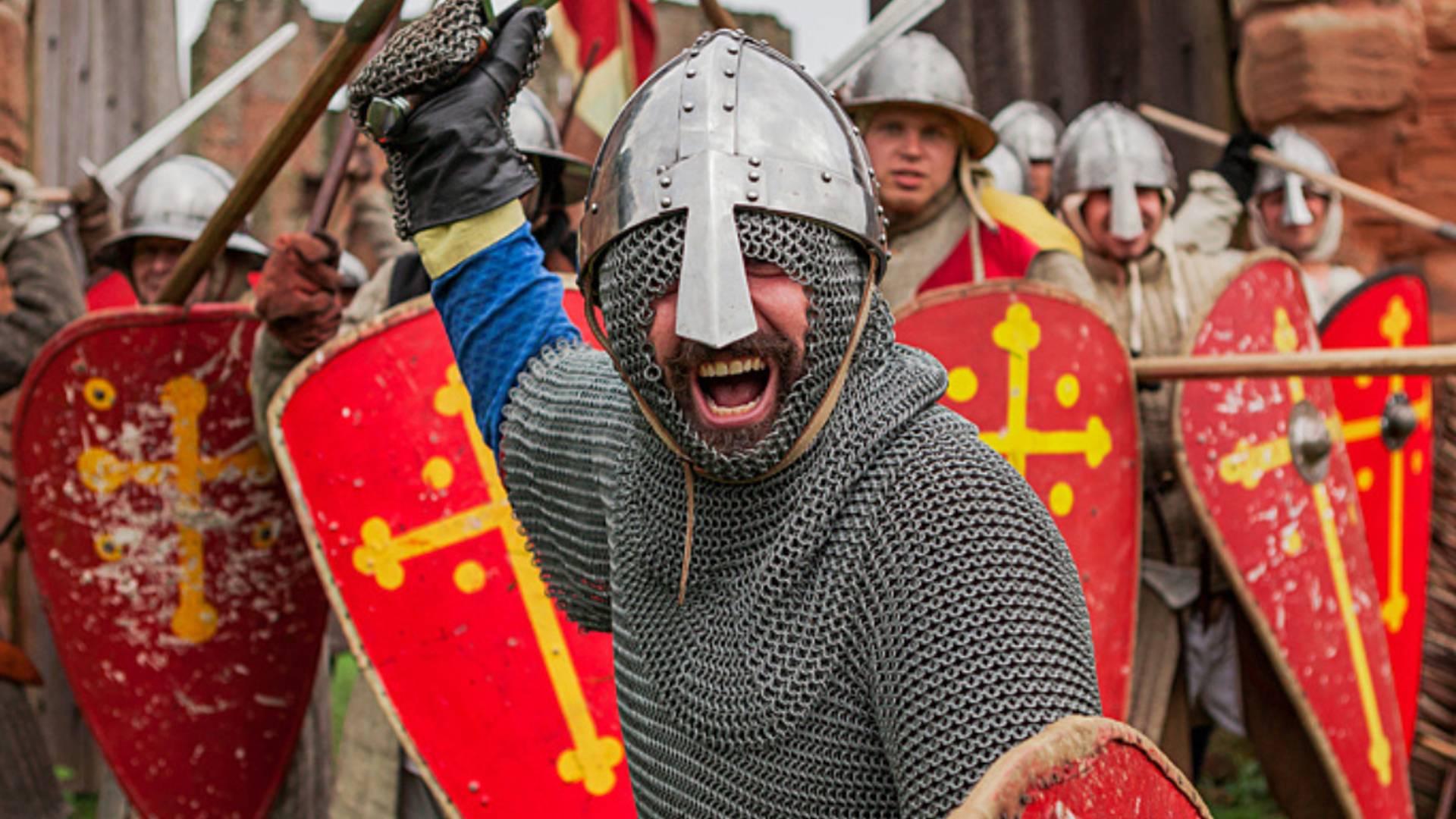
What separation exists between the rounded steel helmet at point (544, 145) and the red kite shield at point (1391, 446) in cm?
203

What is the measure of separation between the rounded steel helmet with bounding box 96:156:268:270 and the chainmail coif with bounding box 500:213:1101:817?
3089 mm

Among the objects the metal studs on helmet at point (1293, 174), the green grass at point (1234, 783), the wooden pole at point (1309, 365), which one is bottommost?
the green grass at point (1234, 783)

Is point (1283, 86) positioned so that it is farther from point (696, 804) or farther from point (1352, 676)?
point (696, 804)

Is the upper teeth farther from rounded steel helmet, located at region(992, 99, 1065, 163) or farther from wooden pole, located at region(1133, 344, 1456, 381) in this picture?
rounded steel helmet, located at region(992, 99, 1065, 163)

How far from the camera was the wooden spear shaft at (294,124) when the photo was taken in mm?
2443

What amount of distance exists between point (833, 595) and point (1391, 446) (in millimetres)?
3253

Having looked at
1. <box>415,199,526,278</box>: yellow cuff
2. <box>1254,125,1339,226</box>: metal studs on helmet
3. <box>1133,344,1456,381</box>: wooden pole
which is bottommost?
<box>1133,344,1456,381</box>: wooden pole

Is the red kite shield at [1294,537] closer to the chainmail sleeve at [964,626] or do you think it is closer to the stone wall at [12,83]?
the chainmail sleeve at [964,626]

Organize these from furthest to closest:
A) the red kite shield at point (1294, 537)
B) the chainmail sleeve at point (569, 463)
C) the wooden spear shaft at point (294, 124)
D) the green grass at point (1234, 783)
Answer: the green grass at point (1234, 783) → the red kite shield at point (1294, 537) → the wooden spear shaft at point (294, 124) → the chainmail sleeve at point (569, 463)

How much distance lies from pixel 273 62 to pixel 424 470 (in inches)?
486

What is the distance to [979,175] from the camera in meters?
4.13

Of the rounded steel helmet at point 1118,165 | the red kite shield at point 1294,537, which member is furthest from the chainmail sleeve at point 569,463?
the rounded steel helmet at point 1118,165

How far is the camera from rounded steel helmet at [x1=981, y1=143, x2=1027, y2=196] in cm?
628

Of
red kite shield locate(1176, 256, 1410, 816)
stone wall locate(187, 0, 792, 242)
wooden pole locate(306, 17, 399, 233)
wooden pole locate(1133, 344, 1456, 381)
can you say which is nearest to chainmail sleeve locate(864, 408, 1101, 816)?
wooden pole locate(1133, 344, 1456, 381)
